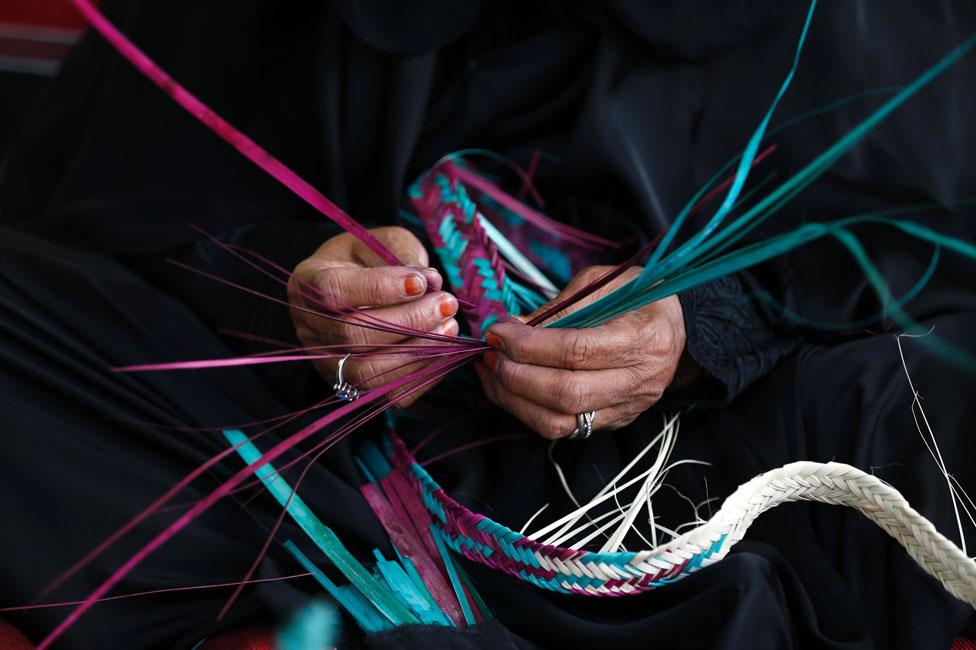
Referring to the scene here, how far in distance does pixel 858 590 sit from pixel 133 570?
0.73 m

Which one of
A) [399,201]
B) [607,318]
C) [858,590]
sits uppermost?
[399,201]

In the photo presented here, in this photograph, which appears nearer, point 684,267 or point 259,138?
point 684,267

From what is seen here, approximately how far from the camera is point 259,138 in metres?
1.26

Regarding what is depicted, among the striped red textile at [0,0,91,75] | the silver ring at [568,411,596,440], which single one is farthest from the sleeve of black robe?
the striped red textile at [0,0,91,75]

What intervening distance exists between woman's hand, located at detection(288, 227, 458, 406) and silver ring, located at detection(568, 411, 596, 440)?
16 cm

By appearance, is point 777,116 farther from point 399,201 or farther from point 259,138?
point 259,138

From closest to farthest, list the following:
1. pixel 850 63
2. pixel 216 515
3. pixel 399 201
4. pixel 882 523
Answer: pixel 882 523, pixel 216 515, pixel 850 63, pixel 399 201


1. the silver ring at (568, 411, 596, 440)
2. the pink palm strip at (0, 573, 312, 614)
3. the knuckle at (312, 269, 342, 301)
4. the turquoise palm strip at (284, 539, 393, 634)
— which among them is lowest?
the turquoise palm strip at (284, 539, 393, 634)

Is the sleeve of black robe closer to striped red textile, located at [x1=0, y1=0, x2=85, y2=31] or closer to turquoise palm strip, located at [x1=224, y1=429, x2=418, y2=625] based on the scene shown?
turquoise palm strip, located at [x1=224, y1=429, x2=418, y2=625]

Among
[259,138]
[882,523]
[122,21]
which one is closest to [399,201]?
[259,138]

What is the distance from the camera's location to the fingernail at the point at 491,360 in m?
0.88

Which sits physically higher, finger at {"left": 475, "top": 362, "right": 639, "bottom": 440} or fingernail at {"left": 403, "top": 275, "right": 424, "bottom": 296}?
fingernail at {"left": 403, "top": 275, "right": 424, "bottom": 296}

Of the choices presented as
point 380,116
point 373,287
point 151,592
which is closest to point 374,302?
point 373,287

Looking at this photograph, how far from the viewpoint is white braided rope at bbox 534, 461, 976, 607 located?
73 cm
